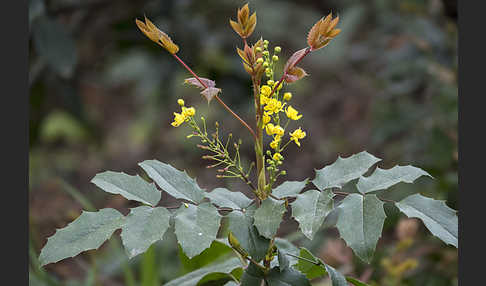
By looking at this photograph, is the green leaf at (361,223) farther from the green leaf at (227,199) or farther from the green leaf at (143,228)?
the green leaf at (143,228)

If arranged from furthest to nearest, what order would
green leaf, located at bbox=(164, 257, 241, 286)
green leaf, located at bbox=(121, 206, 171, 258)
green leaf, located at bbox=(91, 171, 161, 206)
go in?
green leaf, located at bbox=(164, 257, 241, 286) < green leaf, located at bbox=(91, 171, 161, 206) < green leaf, located at bbox=(121, 206, 171, 258)

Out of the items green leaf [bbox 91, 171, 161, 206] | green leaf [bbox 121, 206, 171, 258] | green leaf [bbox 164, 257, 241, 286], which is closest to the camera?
green leaf [bbox 121, 206, 171, 258]

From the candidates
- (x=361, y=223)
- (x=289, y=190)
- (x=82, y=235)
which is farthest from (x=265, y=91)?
(x=82, y=235)

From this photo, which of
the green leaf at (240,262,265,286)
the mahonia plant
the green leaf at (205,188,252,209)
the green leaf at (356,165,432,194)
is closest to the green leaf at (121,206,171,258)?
the mahonia plant

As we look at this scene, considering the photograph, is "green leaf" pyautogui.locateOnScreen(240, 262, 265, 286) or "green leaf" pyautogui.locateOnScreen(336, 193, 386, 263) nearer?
"green leaf" pyautogui.locateOnScreen(336, 193, 386, 263)

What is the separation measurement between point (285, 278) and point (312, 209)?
183 millimetres

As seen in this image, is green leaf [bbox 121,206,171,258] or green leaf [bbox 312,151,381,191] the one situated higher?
green leaf [bbox 312,151,381,191]

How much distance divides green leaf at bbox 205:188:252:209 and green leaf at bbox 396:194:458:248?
12.0 inches

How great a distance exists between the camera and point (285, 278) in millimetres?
990

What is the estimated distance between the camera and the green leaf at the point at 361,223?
859 millimetres

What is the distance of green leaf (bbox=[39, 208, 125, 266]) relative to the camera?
2.83ft

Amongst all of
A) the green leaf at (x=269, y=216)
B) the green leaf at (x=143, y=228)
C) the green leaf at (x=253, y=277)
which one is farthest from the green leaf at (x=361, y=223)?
the green leaf at (x=143, y=228)

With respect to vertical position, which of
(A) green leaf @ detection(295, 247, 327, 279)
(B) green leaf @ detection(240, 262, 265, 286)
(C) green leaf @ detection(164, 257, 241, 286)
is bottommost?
(C) green leaf @ detection(164, 257, 241, 286)

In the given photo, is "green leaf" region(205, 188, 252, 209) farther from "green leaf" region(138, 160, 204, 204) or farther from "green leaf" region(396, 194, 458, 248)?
"green leaf" region(396, 194, 458, 248)
